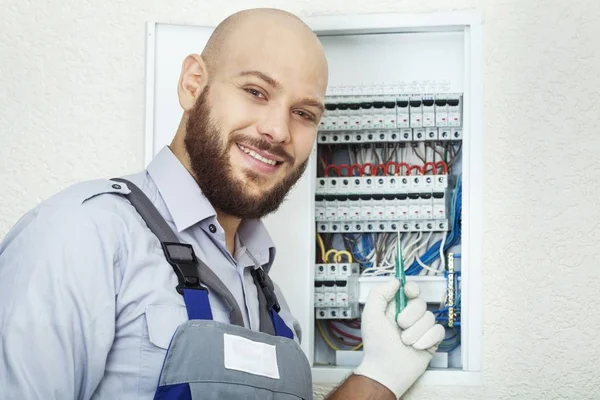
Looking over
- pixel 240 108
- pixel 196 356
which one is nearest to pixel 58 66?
pixel 240 108

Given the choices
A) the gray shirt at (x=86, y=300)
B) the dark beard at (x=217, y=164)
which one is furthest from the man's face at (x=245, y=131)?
the gray shirt at (x=86, y=300)

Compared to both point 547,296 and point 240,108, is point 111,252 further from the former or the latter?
point 547,296

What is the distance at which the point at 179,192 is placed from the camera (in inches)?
60.0

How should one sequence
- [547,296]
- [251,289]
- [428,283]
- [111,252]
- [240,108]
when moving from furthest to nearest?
[428,283] < [547,296] < [251,289] < [240,108] < [111,252]

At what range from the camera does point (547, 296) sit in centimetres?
190

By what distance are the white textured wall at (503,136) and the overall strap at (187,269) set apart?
61 centimetres

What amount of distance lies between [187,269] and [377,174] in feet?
2.75

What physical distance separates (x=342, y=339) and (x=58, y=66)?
3.14ft

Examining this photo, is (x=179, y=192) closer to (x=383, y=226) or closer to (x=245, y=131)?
(x=245, y=131)

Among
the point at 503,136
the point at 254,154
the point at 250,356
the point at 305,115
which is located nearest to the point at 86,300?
the point at 250,356

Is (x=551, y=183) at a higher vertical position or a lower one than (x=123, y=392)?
higher

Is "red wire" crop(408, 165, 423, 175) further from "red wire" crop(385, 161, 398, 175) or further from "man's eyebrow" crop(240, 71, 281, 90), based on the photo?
"man's eyebrow" crop(240, 71, 281, 90)

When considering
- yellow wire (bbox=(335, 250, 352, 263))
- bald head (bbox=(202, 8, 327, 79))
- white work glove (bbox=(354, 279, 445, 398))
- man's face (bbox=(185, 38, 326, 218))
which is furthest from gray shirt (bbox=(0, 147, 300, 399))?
yellow wire (bbox=(335, 250, 352, 263))

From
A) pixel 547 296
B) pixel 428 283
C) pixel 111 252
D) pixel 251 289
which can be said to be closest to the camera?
pixel 111 252
